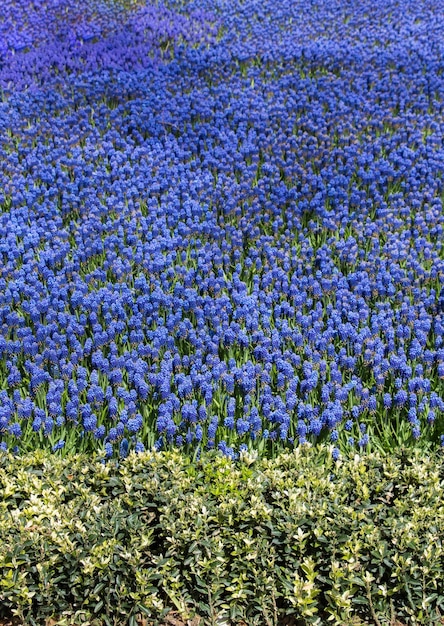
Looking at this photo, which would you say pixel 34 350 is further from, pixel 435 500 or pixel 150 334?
pixel 435 500

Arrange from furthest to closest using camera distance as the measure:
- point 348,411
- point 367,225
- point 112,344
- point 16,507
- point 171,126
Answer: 1. point 171,126
2. point 367,225
3. point 112,344
4. point 348,411
5. point 16,507

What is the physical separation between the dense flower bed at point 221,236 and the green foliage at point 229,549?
1.67 ft

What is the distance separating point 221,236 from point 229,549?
3424 mm

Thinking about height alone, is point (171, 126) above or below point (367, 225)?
above

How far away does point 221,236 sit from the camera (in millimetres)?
7172

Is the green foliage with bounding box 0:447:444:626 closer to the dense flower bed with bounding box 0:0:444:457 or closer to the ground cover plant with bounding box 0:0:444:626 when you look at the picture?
the ground cover plant with bounding box 0:0:444:626

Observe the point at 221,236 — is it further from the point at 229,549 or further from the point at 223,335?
the point at 229,549

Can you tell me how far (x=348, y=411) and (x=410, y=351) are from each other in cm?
71

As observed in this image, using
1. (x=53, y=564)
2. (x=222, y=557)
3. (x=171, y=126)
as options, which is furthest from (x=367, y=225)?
(x=53, y=564)

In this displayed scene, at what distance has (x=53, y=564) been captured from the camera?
14.0 feet

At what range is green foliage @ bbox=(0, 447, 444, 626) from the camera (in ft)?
13.7

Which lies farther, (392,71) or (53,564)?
(392,71)

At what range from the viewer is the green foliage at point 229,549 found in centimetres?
419

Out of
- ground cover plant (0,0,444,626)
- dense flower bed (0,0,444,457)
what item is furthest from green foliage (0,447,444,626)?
dense flower bed (0,0,444,457)
